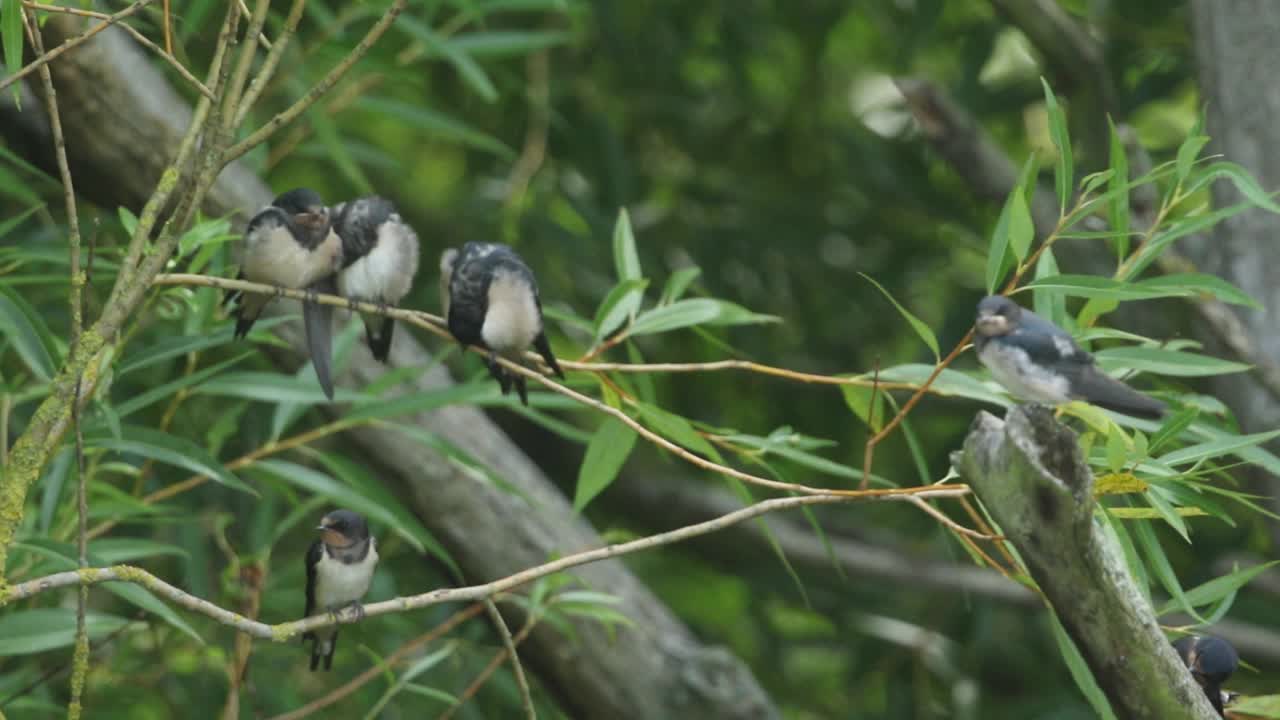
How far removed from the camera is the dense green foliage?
11.7ft

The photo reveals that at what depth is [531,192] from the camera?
4.84m

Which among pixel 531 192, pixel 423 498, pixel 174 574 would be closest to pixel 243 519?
pixel 174 574

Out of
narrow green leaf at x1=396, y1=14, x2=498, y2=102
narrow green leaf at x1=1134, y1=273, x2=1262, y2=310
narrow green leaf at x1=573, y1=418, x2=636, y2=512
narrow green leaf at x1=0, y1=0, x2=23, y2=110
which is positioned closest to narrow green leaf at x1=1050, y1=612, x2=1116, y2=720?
narrow green leaf at x1=1134, y1=273, x2=1262, y2=310

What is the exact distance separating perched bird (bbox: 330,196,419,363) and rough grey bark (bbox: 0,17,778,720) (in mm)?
737

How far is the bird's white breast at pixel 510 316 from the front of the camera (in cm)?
246

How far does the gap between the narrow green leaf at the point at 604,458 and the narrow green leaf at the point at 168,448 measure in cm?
51

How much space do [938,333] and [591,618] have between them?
144cm

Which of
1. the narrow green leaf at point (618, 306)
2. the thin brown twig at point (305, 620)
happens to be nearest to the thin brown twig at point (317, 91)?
the thin brown twig at point (305, 620)

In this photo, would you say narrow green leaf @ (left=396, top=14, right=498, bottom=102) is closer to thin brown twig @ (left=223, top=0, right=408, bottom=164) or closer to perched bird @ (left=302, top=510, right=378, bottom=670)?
perched bird @ (left=302, top=510, right=378, bottom=670)

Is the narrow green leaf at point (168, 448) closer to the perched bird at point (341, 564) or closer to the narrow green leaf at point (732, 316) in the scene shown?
the perched bird at point (341, 564)

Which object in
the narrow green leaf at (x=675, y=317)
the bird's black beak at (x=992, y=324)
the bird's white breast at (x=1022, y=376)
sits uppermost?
the bird's black beak at (x=992, y=324)

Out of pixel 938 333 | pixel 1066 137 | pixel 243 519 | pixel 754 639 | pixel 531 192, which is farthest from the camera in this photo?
pixel 754 639

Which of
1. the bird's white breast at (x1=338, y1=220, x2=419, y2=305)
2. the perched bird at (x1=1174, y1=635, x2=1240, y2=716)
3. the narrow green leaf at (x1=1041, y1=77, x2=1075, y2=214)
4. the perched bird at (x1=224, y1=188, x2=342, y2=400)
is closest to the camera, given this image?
the narrow green leaf at (x1=1041, y1=77, x2=1075, y2=214)

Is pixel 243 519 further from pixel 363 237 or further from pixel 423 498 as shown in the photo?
pixel 363 237
